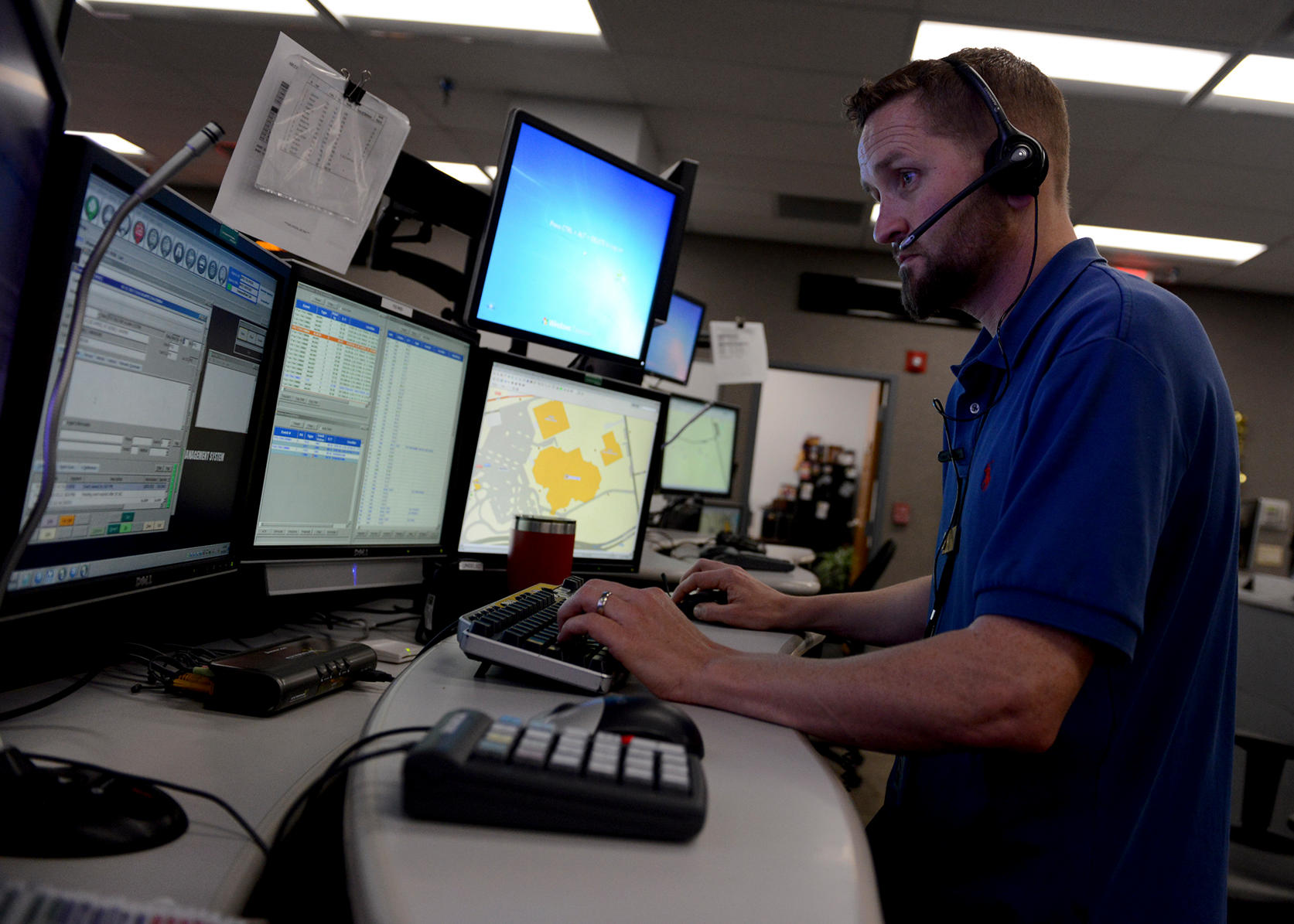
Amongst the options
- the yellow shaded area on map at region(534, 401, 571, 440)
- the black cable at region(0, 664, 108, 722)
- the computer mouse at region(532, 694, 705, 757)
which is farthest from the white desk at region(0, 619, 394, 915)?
the yellow shaded area on map at region(534, 401, 571, 440)

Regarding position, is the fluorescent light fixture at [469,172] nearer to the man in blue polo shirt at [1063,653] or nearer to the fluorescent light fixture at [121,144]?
the fluorescent light fixture at [121,144]

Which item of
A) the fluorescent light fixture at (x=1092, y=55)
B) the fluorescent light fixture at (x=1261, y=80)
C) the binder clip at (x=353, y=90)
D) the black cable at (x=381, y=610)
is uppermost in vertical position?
the fluorescent light fixture at (x=1261, y=80)

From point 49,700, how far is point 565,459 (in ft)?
2.68

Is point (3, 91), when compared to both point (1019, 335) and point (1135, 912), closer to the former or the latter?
point (1019, 335)

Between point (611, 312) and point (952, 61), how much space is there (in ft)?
2.35

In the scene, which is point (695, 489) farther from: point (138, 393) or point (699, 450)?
point (138, 393)

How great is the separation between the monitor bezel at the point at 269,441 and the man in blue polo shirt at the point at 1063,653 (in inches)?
15.4

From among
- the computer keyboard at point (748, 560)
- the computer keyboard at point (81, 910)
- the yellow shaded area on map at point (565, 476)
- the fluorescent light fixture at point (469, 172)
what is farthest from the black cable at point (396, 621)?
the fluorescent light fixture at point (469, 172)

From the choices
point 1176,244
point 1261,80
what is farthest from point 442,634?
point 1176,244

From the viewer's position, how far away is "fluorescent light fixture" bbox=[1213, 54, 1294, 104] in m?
3.15

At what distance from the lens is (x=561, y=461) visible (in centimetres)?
137

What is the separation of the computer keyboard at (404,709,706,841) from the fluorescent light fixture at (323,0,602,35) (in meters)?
3.56

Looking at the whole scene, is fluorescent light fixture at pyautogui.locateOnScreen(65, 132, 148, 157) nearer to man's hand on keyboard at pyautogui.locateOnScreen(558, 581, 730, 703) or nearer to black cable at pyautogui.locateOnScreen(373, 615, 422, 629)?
black cable at pyautogui.locateOnScreen(373, 615, 422, 629)

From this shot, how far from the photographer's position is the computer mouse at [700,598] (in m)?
A: 1.23
